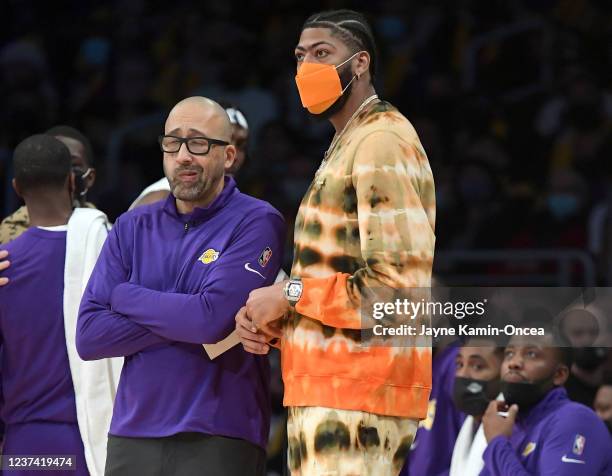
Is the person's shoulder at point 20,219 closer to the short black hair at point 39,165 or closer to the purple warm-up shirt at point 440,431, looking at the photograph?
the short black hair at point 39,165

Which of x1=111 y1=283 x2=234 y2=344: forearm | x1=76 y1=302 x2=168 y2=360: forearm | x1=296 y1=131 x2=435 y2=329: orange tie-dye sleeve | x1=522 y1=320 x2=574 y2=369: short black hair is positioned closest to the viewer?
x1=296 y1=131 x2=435 y2=329: orange tie-dye sleeve

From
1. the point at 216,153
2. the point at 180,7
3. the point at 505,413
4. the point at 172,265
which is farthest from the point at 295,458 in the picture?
the point at 180,7

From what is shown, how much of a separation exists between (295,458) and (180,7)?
8800 mm

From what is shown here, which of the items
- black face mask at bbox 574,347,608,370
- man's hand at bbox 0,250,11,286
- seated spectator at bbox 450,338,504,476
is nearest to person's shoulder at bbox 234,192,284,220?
man's hand at bbox 0,250,11,286

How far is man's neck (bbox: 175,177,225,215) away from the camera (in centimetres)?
445

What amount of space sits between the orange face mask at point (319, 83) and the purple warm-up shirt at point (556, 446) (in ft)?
6.07

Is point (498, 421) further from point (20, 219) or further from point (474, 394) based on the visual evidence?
point (20, 219)

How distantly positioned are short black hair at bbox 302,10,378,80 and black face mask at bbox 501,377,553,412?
174cm

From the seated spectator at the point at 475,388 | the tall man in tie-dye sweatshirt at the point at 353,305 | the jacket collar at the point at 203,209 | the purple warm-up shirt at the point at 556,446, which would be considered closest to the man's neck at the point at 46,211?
the jacket collar at the point at 203,209

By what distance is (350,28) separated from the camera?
4207mm

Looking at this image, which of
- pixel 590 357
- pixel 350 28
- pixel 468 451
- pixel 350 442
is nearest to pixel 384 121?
pixel 350 28

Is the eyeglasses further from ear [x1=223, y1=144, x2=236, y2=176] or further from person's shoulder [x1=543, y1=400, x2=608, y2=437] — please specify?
person's shoulder [x1=543, y1=400, x2=608, y2=437]

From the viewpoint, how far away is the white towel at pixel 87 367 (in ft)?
15.7

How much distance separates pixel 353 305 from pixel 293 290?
0.65 ft
